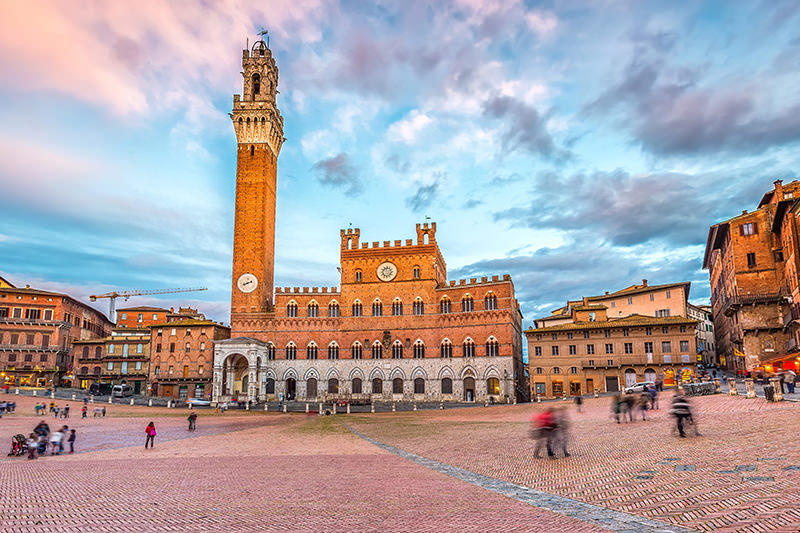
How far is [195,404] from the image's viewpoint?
183 feet

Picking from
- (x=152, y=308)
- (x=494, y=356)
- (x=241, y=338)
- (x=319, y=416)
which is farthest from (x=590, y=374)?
(x=152, y=308)

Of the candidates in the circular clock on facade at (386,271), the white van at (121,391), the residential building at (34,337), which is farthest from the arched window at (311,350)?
the residential building at (34,337)

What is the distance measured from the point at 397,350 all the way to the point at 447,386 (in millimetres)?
6897

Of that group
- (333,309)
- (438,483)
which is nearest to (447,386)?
(333,309)

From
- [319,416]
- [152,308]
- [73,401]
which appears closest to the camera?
[319,416]

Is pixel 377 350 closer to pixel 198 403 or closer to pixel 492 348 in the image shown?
pixel 492 348

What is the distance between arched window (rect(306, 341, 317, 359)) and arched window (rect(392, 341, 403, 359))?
30.1ft

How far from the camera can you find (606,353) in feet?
177

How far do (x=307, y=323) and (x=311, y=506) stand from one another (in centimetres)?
5168

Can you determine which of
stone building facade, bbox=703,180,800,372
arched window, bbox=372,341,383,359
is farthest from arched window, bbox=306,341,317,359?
stone building facade, bbox=703,180,800,372

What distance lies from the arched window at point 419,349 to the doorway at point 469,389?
5.61 m

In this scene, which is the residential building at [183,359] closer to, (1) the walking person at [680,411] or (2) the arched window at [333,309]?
(2) the arched window at [333,309]

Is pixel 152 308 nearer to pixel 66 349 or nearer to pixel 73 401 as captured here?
pixel 66 349

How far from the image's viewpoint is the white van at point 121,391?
59125mm
